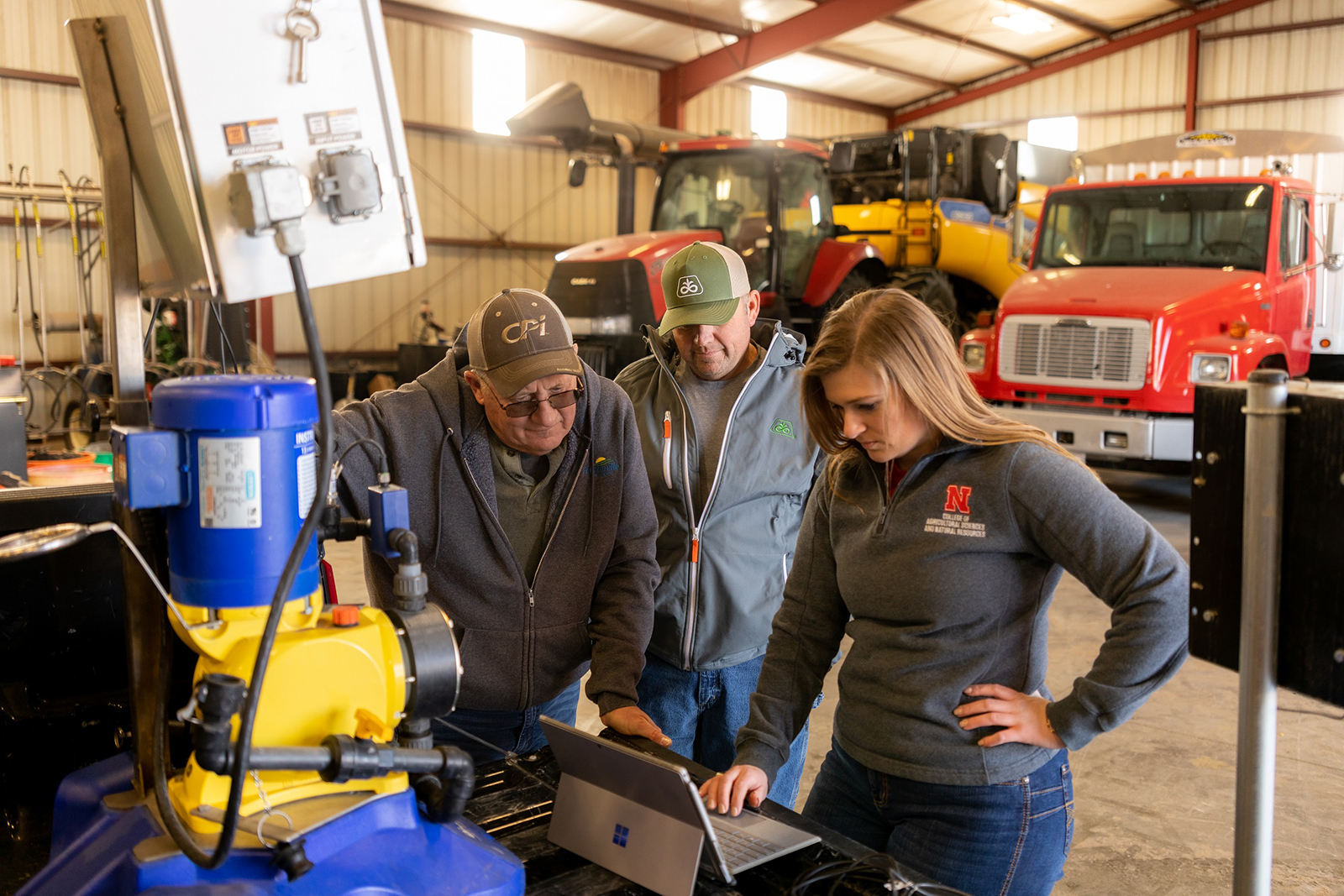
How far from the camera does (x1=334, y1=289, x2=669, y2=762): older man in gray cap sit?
5.30 feet

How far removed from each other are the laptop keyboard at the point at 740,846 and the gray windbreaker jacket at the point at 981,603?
8.6 inches

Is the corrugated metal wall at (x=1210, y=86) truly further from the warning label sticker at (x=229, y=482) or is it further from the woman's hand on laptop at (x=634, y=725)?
the warning label sticker at (x=229, y=482)

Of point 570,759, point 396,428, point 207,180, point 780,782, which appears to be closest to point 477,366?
point 396,428

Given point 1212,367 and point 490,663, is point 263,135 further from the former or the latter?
point 1212,367

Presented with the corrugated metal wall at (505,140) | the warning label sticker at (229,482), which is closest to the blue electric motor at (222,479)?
the warning label sticker at (229,482)

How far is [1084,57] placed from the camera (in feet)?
45.6

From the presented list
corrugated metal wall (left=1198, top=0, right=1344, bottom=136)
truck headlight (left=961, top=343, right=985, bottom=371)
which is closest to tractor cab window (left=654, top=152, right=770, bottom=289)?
truck headlight (left=961, top=343, right=985, bottom=371)

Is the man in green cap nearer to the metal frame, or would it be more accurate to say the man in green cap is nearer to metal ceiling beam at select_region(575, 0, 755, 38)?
the metal frame

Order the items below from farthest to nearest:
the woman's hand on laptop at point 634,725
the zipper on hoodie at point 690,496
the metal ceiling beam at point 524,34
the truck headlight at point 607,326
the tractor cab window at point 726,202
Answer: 1. the metal ceiling beam at point 524,34
2. the tractor cab window at point 726,202
3. the truck headlight at point 607,326
4. the zipper on hoodie at point 690,496
5. the woman's hand on laptop at point 634,725

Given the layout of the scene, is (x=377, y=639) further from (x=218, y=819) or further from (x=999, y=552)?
(x=999, y=552)

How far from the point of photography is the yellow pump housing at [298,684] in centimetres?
92

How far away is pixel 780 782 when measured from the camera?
211cm

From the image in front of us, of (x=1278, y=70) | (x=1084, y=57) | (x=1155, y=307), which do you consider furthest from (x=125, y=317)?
(x=1084, y=57)

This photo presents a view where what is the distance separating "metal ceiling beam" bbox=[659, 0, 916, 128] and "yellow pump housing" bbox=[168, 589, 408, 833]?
33.9 feet
